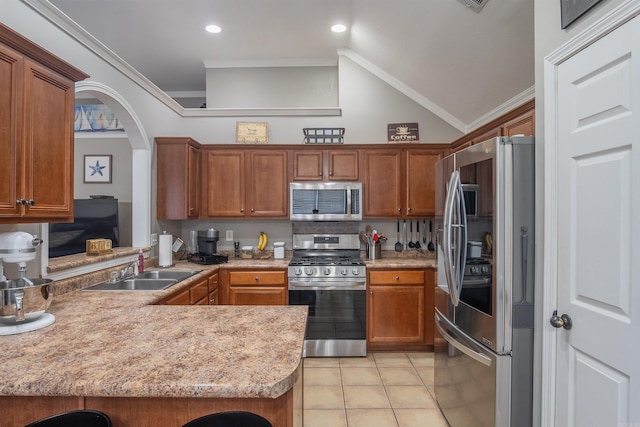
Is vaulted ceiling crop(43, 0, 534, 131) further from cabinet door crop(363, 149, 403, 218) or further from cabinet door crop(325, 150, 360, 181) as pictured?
cabinet door crop(325, 150, 360, 181)

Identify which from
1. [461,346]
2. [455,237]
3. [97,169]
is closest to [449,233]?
[455,237]

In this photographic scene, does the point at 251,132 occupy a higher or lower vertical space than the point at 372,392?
higher

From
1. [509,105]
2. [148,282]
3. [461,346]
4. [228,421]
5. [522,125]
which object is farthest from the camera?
[509,105]

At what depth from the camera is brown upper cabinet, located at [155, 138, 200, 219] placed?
3322 millimetres

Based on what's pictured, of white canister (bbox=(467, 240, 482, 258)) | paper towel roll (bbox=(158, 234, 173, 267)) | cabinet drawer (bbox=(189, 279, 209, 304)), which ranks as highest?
white canister (bbox=(467, 240, 482, 258))

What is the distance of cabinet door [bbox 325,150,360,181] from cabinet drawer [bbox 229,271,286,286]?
124 centimetres

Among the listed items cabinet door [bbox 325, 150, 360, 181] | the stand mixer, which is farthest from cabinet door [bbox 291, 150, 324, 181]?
the stand mixer

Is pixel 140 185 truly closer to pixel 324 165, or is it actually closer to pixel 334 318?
pixel 324 165

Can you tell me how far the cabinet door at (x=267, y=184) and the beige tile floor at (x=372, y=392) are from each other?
1.65 meters

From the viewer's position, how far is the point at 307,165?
3.62 meters

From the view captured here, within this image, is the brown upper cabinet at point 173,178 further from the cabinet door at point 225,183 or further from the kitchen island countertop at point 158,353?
the kitchen island countertop at point 158,353

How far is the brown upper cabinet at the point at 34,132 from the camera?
1.39 m

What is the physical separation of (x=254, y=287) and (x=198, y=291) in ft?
2.01

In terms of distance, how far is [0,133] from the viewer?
1.36 metres
